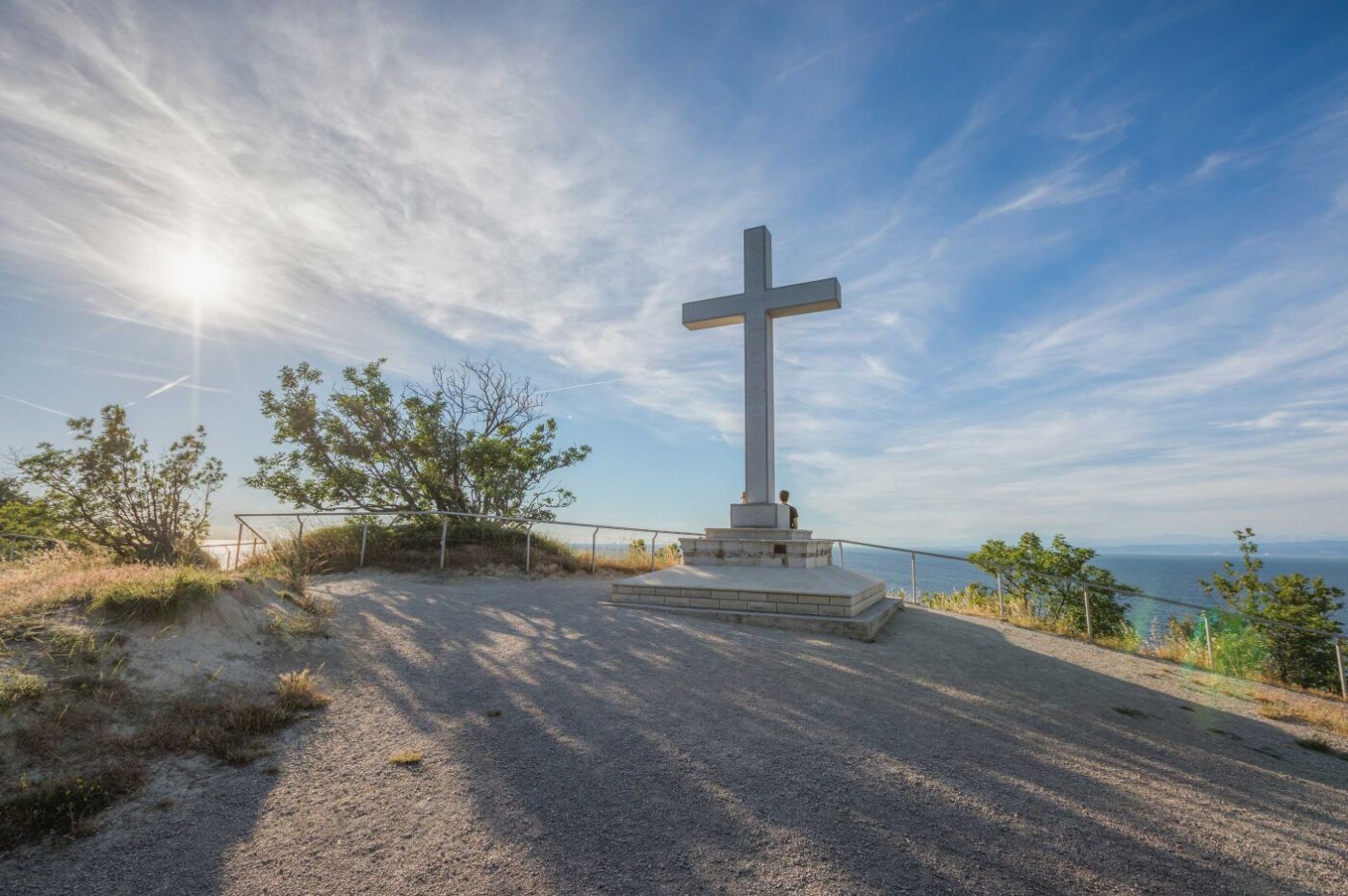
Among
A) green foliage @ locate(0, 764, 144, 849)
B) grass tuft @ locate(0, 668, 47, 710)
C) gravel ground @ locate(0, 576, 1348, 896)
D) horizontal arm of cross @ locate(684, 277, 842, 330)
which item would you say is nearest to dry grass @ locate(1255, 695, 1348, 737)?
Answer: gravel ground @ locate(0, 576, 1348, 896)

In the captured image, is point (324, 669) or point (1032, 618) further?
point (1032, 618)

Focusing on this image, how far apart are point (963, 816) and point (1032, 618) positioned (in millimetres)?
8236

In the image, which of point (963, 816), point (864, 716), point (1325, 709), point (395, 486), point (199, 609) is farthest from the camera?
point (395, 486)

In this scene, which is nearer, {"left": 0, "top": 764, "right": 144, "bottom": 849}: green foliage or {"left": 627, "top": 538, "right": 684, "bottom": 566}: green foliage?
{"left": 0, "top": 764, "right": 144, "bottom": 849}: green foliage

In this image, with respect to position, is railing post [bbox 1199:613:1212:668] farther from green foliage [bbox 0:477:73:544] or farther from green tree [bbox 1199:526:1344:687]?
green foliage [bbox 0:477:73:544]

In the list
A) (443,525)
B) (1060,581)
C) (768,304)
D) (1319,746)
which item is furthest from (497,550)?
(1060,581)

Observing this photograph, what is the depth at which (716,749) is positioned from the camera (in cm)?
372

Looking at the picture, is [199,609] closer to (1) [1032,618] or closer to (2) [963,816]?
(2) [963,816]

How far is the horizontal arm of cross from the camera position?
33.9 ft

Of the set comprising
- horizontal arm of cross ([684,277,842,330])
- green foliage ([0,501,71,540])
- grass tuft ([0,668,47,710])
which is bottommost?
grass tuft ([0,668,47,710])

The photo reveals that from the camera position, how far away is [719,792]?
10.5ft

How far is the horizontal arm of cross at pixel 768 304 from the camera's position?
33.9 feet

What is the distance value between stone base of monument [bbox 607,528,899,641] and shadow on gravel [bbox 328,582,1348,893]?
115cm

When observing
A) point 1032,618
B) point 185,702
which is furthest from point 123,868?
point 1032,618
